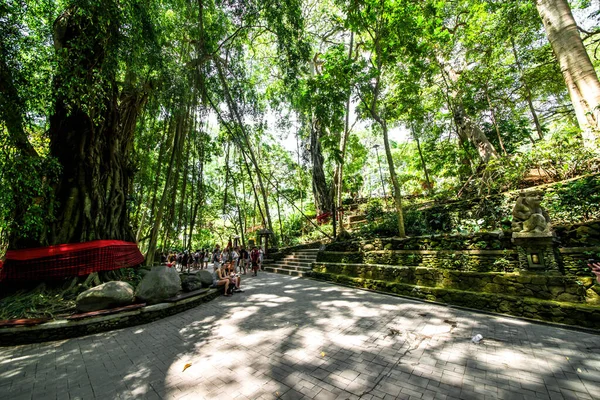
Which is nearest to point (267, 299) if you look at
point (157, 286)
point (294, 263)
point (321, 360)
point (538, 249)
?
point (157, 286)

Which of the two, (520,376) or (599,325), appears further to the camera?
(599,325)

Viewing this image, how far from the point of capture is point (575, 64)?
6.41 meters

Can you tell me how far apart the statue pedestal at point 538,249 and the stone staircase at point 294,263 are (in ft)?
Result: 21.7

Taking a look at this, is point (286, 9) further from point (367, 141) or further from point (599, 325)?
point (367, 141)

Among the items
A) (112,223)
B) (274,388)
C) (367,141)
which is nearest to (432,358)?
(274,388)

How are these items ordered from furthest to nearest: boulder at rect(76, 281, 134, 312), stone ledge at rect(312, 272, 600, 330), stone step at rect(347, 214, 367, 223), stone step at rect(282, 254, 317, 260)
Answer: stone step at rect(347, 214, 367, 223), stone step at rect(282, 254, 317, 260), boulder at rect(76, 281, 134, 312), stone ledge at rect(312, 272, 600, 330)

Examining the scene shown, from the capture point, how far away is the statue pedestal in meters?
4.20

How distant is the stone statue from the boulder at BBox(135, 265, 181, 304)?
7.51m

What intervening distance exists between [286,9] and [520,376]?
9352 millimetres

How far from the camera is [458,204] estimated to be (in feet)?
24.9

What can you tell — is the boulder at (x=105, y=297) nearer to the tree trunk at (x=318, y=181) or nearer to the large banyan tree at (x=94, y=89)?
the large banyan tree at (x=94, y=89)

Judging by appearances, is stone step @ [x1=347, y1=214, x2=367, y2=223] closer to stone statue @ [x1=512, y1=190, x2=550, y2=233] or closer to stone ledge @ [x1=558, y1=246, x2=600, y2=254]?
stone statue @ [x1=512, y1=190, x2=550, y2=233]

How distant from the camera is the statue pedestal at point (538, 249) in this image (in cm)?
420

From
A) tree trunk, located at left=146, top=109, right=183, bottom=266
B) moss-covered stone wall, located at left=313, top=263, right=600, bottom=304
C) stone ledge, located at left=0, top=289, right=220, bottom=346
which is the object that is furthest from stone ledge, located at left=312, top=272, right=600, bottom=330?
tree trunk, located at left=146, top=109, right=183, bottom=266
